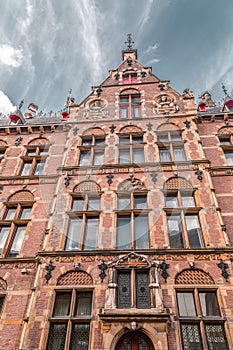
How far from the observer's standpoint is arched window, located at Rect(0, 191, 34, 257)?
1151 cm

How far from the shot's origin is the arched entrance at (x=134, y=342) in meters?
8.11

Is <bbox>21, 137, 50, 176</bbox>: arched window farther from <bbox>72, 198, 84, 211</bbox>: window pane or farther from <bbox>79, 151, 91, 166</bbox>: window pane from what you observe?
<bbox>72, 198, 84, 211</bbox>: window pane

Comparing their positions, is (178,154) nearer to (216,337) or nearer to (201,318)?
(201,318)

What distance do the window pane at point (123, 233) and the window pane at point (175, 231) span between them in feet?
5.51

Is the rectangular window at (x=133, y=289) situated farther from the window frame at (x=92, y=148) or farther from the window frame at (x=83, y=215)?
the window frame at (x=92, y=148)

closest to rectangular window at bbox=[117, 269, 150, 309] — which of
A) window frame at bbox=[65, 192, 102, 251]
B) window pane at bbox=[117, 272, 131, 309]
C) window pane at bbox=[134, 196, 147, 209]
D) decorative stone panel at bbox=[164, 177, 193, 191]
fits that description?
window pane at bbox=[117, 272, 131, 309]

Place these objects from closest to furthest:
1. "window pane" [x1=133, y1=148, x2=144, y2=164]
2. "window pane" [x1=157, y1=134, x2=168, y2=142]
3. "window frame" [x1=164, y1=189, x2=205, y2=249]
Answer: "window frame" [x1=164, y1=189, x2=205, y2=249], "window pane" [x1=133, y1=148, x2=144, y2=164], "window pane" [x1=157, y1=134, x2=168, y2=142]

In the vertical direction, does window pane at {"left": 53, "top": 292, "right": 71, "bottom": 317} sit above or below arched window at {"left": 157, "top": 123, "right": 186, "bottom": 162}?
below

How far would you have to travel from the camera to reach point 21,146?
16297 millimetres

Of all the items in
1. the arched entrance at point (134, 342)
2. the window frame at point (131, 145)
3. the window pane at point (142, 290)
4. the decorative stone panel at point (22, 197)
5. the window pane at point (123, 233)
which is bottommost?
the arched entrance at point (134, 342)

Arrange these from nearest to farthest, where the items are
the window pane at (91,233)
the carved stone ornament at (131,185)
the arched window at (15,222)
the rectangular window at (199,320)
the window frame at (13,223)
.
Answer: the rectangular window at (199,320) < the window pane at (91,233) < the window frame at (13,223) < the arched window at (15,222) < the carved stone ornament at (131,185)

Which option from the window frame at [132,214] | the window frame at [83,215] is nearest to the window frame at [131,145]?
the window frame at [132,214]

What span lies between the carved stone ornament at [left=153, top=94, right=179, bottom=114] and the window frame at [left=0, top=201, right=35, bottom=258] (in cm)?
916

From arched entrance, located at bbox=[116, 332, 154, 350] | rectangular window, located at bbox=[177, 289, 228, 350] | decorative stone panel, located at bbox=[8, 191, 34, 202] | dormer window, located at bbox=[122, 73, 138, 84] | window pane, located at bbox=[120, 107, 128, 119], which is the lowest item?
arched entrance, located at bbox=[116, 332, 154, 350]
